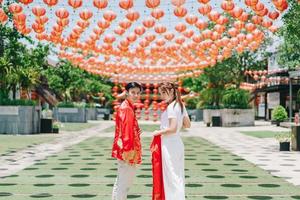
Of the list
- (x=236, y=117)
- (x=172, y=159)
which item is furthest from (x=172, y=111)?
(x=236, y=117)

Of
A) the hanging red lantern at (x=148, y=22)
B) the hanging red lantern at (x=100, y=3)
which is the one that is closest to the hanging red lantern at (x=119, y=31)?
the hanging red lantern at (x=148, y=22)

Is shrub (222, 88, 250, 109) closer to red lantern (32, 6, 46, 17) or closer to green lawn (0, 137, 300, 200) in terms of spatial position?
green lawn (0, 137, 300, 200)

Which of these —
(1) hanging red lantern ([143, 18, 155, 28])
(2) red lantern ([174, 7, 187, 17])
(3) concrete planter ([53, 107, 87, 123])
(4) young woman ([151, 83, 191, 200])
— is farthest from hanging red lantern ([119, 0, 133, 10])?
(3) concrete planter ([53, 107, 87, 123])

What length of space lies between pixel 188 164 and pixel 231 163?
44.9 inches

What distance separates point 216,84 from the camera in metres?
48.6

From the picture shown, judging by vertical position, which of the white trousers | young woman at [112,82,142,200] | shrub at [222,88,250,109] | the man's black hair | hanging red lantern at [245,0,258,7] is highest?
hanging red lantern at [245,0,258,7]

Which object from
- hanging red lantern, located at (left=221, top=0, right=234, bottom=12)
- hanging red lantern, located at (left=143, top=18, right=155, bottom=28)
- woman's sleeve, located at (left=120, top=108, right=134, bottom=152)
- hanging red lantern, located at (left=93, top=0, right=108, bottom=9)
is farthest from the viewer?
hanging red lantern, located at (left=143, top=18, right=155, bottom=28)

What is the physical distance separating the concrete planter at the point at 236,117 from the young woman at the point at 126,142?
33.3 metres

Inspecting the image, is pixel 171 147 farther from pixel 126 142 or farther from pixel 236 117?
pixel 236 117

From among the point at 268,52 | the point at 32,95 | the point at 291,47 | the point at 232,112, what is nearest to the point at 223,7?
the point at 291,47

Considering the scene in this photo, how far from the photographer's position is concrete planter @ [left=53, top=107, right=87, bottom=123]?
5025cm

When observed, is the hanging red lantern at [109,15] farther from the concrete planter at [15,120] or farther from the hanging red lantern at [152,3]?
A: the concrete planter at [15,120]

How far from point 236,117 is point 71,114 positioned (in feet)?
60.5

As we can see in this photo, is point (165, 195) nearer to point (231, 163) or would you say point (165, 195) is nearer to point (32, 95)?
point (231, 163)
